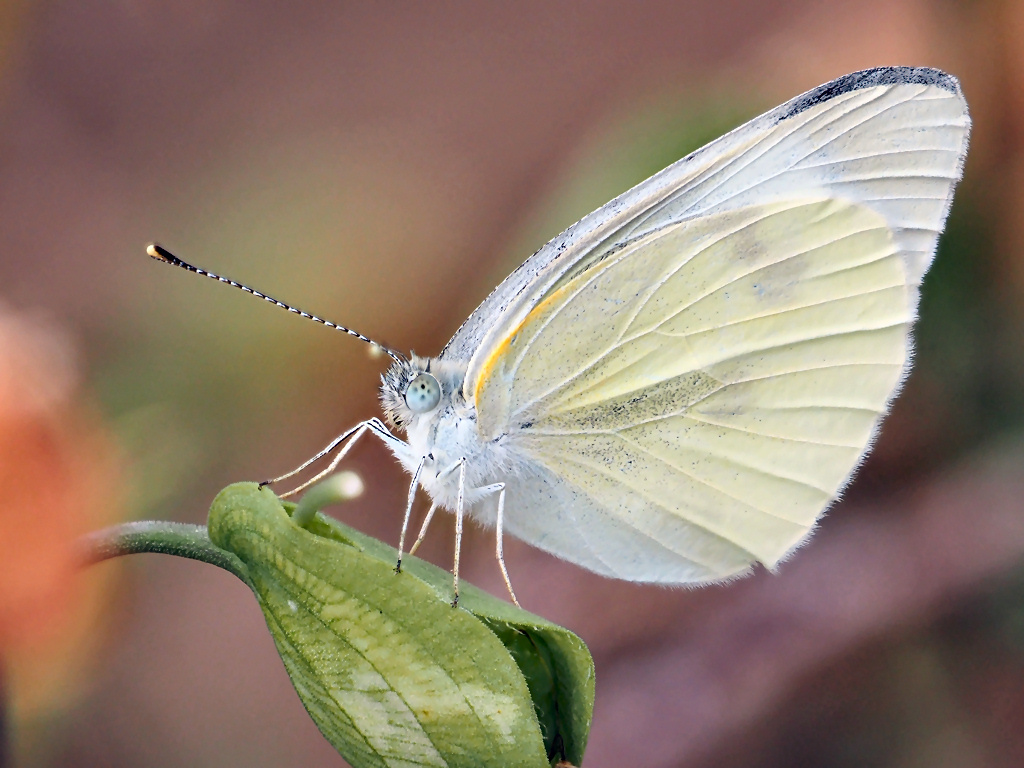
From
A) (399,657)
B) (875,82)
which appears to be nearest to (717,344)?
(875,82)

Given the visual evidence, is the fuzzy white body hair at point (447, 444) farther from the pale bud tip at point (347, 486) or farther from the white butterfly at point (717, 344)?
the pale bud tip at point (347, 486)

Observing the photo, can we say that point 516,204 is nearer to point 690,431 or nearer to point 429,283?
point 429,283

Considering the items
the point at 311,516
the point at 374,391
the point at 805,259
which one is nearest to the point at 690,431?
the point at 805,259

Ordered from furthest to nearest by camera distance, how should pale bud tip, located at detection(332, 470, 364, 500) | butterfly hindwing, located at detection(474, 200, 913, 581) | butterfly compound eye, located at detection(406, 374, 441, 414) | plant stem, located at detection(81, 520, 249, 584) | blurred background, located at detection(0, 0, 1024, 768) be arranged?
blurred background, located at detection(0, 0, 1024, 768) → butterfly hindwing, located at detection(474, 200, 913, 581) → butterfly compound eye, located at detection(406, 374, 441, 414) → plant stem, located at detection(81, 520, 249, 584) → pale bud tip, located at detection(332, 470, 364, 500)

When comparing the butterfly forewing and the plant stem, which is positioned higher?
the butterfly forewing

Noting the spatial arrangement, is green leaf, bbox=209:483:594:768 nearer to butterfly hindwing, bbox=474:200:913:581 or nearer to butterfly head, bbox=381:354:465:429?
butterfly head, bbox=381:354:465:429

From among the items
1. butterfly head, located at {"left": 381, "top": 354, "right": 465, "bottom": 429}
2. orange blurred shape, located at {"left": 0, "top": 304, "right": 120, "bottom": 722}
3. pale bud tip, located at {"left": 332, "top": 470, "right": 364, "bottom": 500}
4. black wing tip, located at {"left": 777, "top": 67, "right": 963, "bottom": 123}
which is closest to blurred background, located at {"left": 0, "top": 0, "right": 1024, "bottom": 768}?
orange blurred shape, located at {"left": 0, "top": 304, "right": 120, "bottom": 722}
